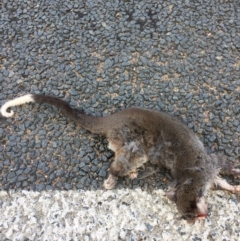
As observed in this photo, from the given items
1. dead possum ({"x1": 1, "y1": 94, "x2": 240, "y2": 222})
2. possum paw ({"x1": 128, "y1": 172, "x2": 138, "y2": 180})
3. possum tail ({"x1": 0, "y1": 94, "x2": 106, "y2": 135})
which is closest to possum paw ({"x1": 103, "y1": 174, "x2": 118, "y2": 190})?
dead possum ({"x1": 1, "y1": 94, "x2": 240, "y2": 222})

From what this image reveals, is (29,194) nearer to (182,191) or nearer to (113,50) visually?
(182,191)

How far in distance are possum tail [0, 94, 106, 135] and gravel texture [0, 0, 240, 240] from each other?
4.3 inches

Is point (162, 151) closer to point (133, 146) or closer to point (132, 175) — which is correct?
point (133, 146)

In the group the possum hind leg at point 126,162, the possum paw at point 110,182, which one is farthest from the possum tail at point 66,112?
the possum paw at point 110,182

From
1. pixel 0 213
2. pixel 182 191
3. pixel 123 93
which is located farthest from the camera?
pixel 123 93

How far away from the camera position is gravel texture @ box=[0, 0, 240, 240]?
11.9ft

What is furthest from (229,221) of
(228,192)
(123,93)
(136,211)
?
(123,93)

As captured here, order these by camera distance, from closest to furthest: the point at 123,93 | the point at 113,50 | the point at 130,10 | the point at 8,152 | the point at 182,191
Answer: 1. the point at 182,191
2. the point at 8,152
3. the point at 123,93
4. the point at 113,50
5. the point at 130,10

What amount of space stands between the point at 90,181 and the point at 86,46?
1.90m

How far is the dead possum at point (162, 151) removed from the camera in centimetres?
323

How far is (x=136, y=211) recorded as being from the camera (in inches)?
131

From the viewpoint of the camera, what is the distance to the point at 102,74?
4219 millimetres

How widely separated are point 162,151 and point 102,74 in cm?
137

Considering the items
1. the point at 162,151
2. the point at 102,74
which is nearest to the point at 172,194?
the point at 162,151
